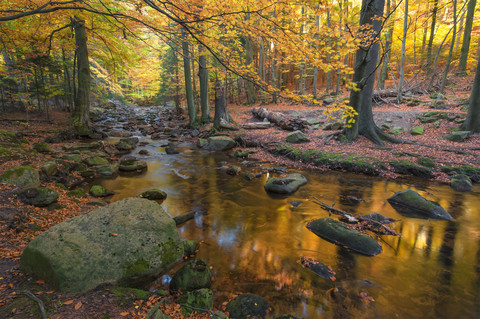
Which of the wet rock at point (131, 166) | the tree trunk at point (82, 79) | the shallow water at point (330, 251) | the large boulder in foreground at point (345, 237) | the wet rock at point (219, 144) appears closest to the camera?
the shallow water at point (330, 251)

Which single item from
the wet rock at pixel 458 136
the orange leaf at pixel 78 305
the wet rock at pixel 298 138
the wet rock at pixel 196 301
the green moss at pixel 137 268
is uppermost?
the wet rock at pixel 458 136

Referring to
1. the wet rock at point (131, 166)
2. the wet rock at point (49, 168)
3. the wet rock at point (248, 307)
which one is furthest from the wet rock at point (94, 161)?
the wet rock at point (248, 307)

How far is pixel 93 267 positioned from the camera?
2.81 meters

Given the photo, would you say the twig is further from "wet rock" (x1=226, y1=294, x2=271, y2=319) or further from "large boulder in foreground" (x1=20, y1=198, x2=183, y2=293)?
"wet rock" (x1=226, y1=294, x2=271, y2=319)

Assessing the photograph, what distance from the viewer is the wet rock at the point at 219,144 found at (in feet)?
41.6

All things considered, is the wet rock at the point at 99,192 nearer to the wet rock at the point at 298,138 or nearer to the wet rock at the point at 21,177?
the wet rock at the point at 21,177

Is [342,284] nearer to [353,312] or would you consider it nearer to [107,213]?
[353,312]

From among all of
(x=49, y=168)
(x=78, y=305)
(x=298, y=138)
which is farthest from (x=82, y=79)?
(x=78, y=305)

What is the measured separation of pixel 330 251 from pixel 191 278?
2.68 metres

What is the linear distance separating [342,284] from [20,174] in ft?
24.9

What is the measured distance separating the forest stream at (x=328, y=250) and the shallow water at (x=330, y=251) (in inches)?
0.7

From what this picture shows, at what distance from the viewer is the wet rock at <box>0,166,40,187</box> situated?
209 inches

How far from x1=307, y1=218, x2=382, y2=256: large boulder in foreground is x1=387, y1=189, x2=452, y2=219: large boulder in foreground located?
2189 millimetres

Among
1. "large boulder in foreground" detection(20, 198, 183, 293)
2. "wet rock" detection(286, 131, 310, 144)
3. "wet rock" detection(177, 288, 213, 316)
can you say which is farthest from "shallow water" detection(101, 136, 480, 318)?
"wet rock" detection(286, 131, 310, 144)
